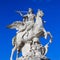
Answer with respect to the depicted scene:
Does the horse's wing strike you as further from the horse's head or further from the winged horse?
the horse's head

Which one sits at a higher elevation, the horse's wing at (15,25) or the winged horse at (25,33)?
the horse's wing at (15,25)

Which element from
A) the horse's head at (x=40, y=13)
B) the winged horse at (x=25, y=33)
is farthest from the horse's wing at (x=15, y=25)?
the horse's head at (x=40, y=13)

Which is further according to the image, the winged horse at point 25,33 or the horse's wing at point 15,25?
the horse's wing at point 15,25

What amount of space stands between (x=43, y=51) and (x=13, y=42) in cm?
232

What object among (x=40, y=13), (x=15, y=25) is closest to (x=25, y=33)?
(x=15, y=25)

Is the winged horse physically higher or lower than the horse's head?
lower

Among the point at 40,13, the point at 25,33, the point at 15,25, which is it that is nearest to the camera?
the point at 25,33

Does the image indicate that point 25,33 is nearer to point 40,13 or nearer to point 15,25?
point 15,25

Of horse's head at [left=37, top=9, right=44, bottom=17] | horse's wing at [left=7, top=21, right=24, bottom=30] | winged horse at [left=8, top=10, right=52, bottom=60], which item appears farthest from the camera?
horse's wing at [left=7, top=21, right=24, bottom=30]

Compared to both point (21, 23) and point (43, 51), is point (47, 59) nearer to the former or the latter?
point (43, 51)

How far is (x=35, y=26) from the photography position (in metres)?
20.5

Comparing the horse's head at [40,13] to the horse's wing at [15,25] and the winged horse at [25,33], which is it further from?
the horse's wing at [15,25]

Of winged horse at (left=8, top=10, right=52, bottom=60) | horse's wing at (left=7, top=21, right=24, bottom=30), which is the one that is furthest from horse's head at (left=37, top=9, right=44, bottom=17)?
horse's wing at (left=7, top=21, right=24, bottom=30)

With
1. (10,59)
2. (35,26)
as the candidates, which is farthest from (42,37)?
(10,59)
